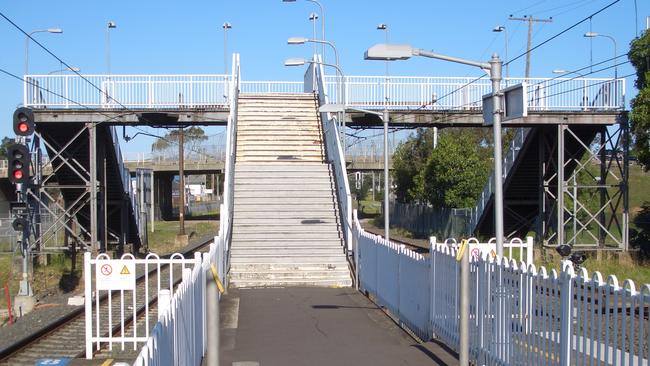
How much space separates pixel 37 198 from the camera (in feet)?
83.7

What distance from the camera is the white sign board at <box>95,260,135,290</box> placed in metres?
A: 11.2

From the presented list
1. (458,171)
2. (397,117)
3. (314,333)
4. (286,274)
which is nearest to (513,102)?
(314,333)

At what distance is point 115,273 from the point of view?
1126 centimetres

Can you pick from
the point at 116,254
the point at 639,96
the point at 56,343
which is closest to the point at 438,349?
the point at 56,343

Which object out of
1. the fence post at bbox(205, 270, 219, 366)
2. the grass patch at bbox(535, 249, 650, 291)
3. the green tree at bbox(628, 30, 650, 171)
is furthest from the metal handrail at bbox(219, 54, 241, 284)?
the green tree at bbox(628, 30, 650, 171)

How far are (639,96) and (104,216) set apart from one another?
17.9 metres

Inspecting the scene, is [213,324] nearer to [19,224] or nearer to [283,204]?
[283,204]

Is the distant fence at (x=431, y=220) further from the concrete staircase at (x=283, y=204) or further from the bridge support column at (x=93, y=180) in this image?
the bridge support column at (x=93, y=180)

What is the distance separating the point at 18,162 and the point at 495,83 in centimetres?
1242

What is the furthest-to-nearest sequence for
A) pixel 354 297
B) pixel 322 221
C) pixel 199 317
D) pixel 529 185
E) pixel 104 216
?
pixel 529 185, pixel 104 216, pixel 322 221, pixel 354 297, pixel 199 317

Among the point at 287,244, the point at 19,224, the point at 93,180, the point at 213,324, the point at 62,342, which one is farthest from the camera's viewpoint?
the point at 93,180

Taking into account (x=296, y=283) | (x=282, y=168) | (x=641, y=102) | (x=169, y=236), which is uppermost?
(x=641, y=102)

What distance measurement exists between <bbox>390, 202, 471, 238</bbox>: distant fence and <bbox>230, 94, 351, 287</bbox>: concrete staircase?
11.2m

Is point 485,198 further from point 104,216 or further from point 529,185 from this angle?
point 104,216
